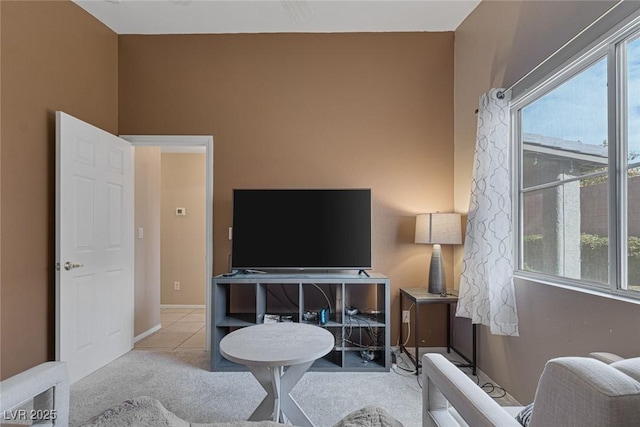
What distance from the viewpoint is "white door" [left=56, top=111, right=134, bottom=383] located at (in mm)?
2301

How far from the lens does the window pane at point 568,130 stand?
1.61 meters

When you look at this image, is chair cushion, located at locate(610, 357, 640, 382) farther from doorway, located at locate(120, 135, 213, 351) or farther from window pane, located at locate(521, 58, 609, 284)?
doorway, located at locate(120, 135, 213, 351)

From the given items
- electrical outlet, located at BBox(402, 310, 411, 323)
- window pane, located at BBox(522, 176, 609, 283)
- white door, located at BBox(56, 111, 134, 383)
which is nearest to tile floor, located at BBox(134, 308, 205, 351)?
white door, located at BBox(56, 111, 134, 383)

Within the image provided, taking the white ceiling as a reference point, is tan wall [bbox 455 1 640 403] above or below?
below

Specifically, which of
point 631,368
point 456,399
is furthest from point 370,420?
point 631,368

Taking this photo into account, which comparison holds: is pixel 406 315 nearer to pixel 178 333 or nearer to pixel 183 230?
pixel 178 333

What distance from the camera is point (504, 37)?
89.1 inches

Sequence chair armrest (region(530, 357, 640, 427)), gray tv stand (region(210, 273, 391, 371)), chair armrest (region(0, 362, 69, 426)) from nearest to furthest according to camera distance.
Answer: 1. chair armrest (region(530, 357, 640, 427))
2. chair armrest (region(0, 362, 69, 426))
3. gray tv stand (region(210, 273, 391, 371))

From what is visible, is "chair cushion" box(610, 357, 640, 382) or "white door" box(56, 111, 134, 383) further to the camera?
"white door" box(56, 111, 134, 383)

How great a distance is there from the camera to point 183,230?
4785 mm

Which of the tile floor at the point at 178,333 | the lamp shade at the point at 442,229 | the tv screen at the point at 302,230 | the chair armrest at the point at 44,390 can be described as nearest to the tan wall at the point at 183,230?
the tile floor at the point at 178,333

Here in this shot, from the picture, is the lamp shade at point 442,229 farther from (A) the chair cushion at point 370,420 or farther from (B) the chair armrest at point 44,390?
(B) the chair armrest at point 44,390

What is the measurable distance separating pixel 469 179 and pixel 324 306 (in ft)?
5.60

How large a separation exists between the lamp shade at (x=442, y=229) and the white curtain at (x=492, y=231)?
0.35m
